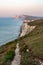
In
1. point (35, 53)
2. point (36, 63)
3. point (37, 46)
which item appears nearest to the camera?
point (36, 63)

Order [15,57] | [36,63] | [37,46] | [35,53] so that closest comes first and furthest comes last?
[36,63], [35,53], [37,46], [15,57]

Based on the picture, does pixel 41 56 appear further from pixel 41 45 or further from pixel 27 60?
pixel 41 45

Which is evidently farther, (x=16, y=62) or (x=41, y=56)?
(x=16, y=62)

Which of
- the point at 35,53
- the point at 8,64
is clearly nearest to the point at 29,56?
the point at 35,53

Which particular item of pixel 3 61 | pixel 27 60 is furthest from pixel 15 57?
pixel 27 60

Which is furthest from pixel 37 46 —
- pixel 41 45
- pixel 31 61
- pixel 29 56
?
pixel 31 61

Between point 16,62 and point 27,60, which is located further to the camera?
point 16,62

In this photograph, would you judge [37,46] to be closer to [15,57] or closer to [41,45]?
[41,45]

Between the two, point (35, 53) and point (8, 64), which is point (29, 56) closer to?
point (35, 53)

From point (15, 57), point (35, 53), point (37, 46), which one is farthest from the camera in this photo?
point (15, 57)
